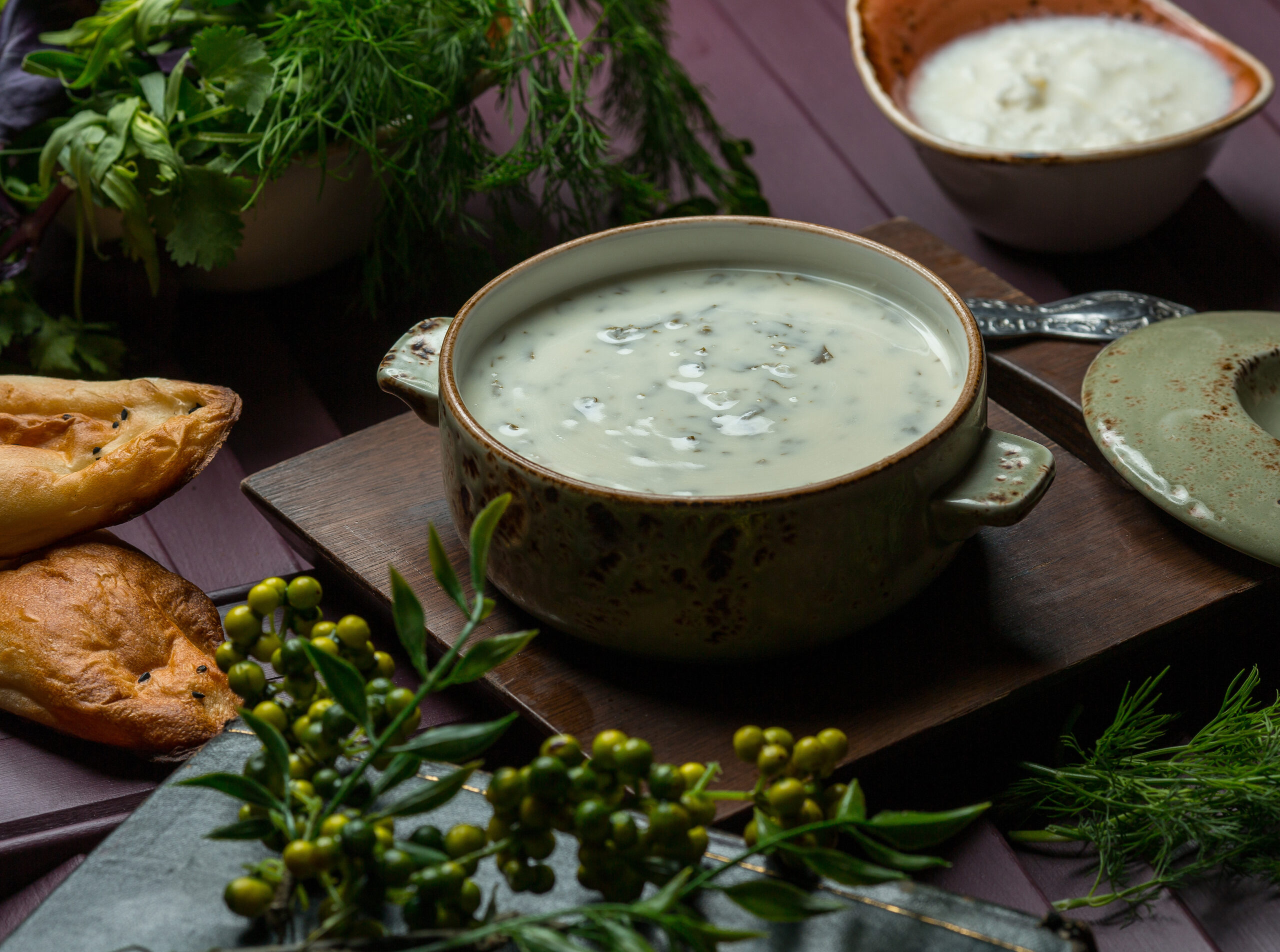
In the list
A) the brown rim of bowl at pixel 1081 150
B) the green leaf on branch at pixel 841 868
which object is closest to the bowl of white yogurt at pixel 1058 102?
the brown rim of bowl at pixel 1081 150

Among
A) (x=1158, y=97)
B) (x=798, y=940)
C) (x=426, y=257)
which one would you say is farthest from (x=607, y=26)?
(x=798, y=940)

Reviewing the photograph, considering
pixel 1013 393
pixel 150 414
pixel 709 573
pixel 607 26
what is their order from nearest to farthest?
pixel 709 573 → pixel 150 414 → pixel 1013 393 → pixel 607 26

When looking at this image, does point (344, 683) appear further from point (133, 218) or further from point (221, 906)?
point (133, 218)

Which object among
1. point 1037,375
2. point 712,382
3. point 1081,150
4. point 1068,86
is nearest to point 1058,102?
point 1068,86

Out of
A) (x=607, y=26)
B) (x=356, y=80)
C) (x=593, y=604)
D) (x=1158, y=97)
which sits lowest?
(x=1158, y=97)

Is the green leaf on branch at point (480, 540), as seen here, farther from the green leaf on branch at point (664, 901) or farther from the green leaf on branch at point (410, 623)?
the green leaf on branch at point (664, 901)

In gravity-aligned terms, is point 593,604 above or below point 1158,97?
above

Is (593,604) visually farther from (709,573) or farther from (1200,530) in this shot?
(1200,530)
